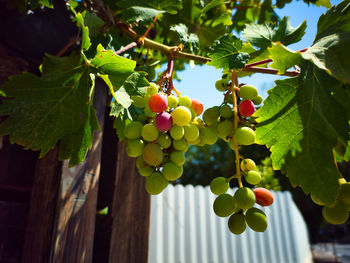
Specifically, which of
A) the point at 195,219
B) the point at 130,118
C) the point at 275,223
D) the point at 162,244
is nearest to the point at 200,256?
the point at 195,219

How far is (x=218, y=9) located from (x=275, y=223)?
Answer: 4.87 metres

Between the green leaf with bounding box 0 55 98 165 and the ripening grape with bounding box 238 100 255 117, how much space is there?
1.37ft

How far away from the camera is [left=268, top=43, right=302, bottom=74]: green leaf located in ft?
1.72

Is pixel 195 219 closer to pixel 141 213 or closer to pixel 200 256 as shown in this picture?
pixel 200 256

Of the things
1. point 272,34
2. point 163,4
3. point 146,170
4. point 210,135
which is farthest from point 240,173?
point 163,4

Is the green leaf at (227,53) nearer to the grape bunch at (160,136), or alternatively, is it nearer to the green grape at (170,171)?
the grape bunch at (160,136)

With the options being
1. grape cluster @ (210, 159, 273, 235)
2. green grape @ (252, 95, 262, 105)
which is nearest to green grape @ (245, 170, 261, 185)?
grape cluster @ (210, 159, 273, 235)

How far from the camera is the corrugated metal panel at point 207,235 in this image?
387cm

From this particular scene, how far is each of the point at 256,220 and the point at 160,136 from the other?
12.5 inches

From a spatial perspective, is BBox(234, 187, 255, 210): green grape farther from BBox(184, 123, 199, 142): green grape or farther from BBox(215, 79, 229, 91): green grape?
BBox(215, 79, 229, 91): green grape

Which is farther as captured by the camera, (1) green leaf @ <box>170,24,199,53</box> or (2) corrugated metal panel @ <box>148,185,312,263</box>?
(2) corrugated metal panel @ <box>148,185,312,263</box>

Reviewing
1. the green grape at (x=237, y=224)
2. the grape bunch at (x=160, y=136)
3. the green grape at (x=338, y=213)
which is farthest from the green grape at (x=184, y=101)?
the green grape at (x=338, y=213)

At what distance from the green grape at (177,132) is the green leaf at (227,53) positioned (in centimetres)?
21

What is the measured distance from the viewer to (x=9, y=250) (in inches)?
38.2
